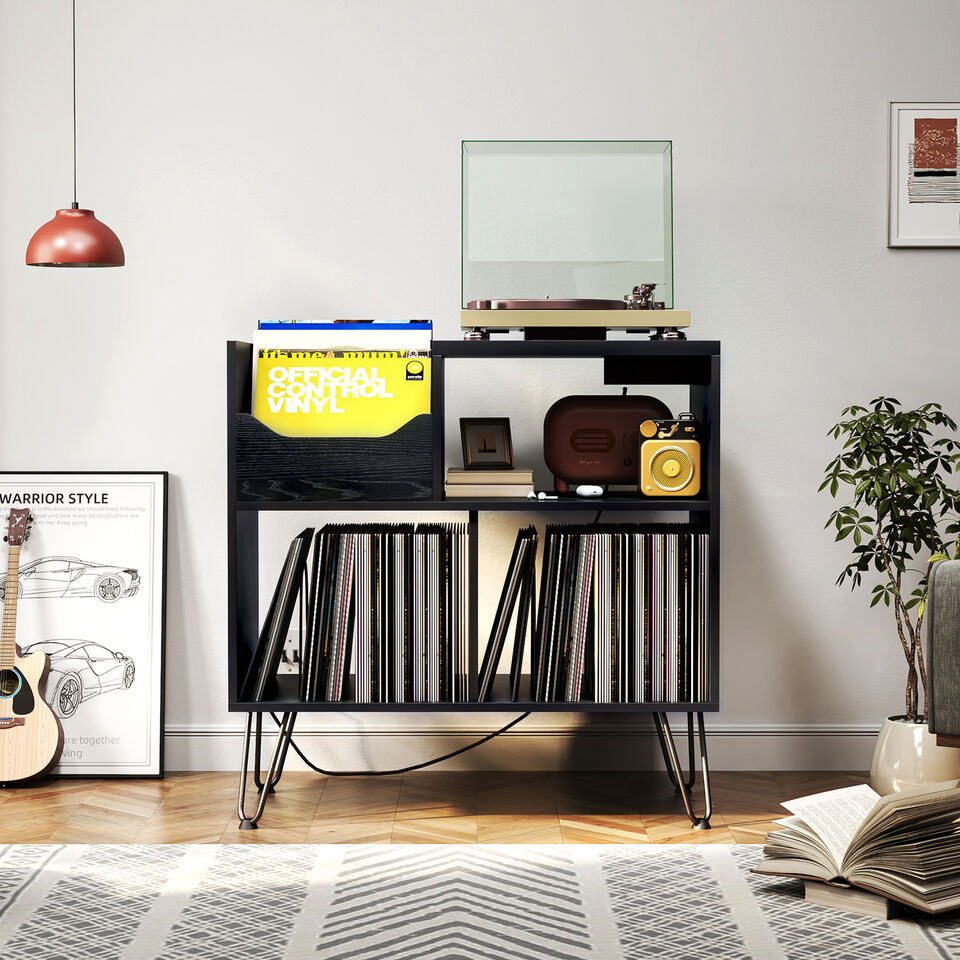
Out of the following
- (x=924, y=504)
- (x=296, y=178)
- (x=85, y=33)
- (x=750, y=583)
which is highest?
(x=85, y=33)

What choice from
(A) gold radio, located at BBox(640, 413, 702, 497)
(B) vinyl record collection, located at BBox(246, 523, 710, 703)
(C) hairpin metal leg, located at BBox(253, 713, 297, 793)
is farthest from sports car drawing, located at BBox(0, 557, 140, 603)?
(A) gold radio, located at BBox(640, 413, 702, 497)

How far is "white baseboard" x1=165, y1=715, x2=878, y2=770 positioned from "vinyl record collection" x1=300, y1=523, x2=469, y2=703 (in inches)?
18.0

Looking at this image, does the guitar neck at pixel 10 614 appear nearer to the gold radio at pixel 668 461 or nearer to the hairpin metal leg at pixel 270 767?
the hairpin metal leg at pixel 270 767

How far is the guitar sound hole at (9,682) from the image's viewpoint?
2.62 meters

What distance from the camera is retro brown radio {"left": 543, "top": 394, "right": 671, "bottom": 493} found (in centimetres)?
237

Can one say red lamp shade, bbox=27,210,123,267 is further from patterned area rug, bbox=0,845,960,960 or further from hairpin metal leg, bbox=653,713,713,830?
hairpin metal leg, bbox=653,713,713,830

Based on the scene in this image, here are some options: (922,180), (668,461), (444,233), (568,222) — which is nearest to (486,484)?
(668,461)

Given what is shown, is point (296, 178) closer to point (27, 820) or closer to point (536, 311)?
point (536, 311)

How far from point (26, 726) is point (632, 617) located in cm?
147

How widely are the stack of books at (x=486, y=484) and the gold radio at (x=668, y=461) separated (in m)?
0.25

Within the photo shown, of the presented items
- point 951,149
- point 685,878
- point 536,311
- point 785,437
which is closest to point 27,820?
point 685,878

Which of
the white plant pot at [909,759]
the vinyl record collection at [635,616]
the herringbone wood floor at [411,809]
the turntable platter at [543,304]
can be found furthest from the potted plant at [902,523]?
the turntable platter at [543,304]

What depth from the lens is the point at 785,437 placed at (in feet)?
8.98

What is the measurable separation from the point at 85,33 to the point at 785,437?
2006 millimetres
